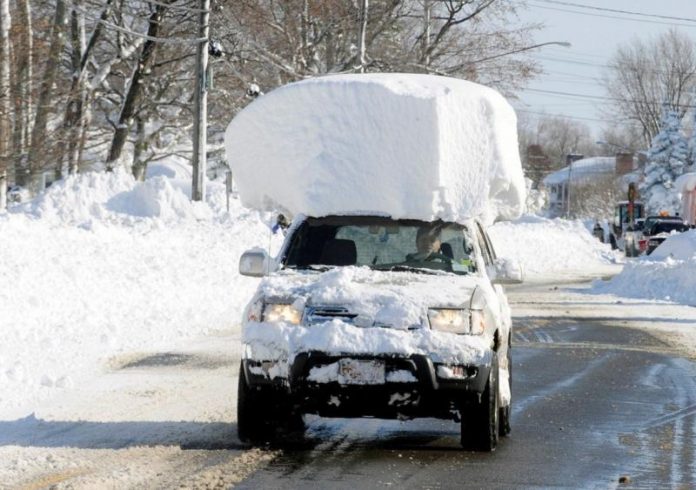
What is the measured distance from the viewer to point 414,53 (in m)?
52.0

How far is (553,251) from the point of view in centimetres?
5297

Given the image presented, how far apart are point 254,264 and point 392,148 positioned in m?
1.52

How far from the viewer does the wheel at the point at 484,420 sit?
9117mm

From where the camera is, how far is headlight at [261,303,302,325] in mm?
9086

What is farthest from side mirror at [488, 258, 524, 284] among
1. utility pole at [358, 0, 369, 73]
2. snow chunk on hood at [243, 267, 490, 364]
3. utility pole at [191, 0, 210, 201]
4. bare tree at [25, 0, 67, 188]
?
utility pole at [358, 0, 369, 73]

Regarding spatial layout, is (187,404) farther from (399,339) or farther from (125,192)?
(125,192)

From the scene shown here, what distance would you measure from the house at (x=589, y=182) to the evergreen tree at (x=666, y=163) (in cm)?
1532

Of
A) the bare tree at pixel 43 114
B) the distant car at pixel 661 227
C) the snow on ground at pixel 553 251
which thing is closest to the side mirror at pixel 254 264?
the bare tree at pixel 43 114

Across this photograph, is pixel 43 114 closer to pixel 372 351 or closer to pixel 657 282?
pixel 657 282

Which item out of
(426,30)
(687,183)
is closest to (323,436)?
(426,30)

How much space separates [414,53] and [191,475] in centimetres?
4471

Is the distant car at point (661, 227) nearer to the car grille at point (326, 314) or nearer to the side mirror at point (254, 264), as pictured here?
the side mirror at point (254, 264)

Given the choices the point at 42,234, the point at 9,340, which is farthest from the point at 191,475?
the point at 42,234

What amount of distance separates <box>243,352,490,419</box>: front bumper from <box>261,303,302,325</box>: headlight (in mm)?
304
